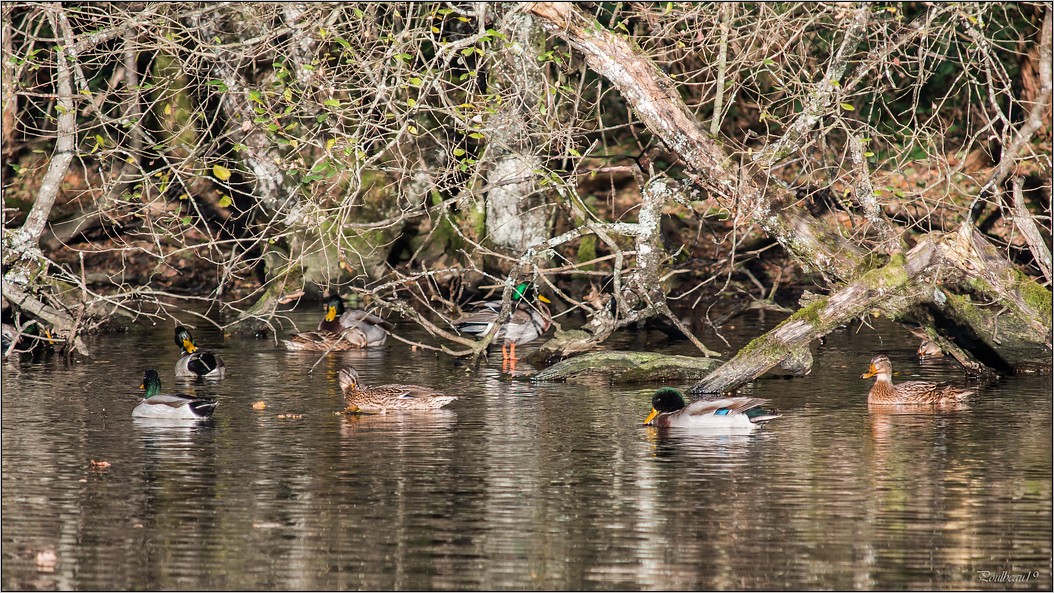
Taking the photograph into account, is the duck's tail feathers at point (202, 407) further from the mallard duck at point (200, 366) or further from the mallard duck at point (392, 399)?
the mallard duck at point (200, 366)

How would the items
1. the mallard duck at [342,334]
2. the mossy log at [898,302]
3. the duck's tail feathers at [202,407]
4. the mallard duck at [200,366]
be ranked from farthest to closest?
the mallard duck at [342,334], the mallard duck at [200,366], the mossy log at [898,302], the duck's tail feathers at [202,407]

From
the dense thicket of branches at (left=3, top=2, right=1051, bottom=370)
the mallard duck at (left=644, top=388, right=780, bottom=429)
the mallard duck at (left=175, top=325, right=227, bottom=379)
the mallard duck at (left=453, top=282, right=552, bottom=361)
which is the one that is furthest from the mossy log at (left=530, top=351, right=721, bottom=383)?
the mallard duck at (left=175, top=325, right=227, bottom=379)

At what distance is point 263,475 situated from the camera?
10242mm

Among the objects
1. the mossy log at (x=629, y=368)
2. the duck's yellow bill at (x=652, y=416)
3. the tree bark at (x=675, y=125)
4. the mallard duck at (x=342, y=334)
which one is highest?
the tree bark at (x=675, y=125)

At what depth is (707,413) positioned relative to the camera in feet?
39.9

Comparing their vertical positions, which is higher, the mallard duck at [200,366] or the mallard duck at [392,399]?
the mallard duck at [200,366]

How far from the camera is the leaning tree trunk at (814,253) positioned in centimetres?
1355

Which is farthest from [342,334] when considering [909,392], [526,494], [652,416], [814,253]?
[526,494]

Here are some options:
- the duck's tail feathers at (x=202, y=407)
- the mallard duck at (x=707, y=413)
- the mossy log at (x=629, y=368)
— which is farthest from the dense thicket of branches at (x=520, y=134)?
the mallard duck at (x=707, y=413)

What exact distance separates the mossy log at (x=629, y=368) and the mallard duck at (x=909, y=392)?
6.12 feet

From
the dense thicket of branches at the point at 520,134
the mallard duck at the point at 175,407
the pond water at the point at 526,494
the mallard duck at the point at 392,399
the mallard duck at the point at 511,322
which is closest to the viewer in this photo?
the pond water at the point at 526,494

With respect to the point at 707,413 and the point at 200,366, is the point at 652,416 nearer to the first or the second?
the point at 707,413

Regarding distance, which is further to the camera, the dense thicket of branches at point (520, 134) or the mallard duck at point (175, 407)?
the dense thicket of branches at point (520, 134)

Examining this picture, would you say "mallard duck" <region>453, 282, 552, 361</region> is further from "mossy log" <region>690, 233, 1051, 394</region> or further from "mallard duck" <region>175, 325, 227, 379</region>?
"mossy log" <region>690, 233, 1051, 394</region>
